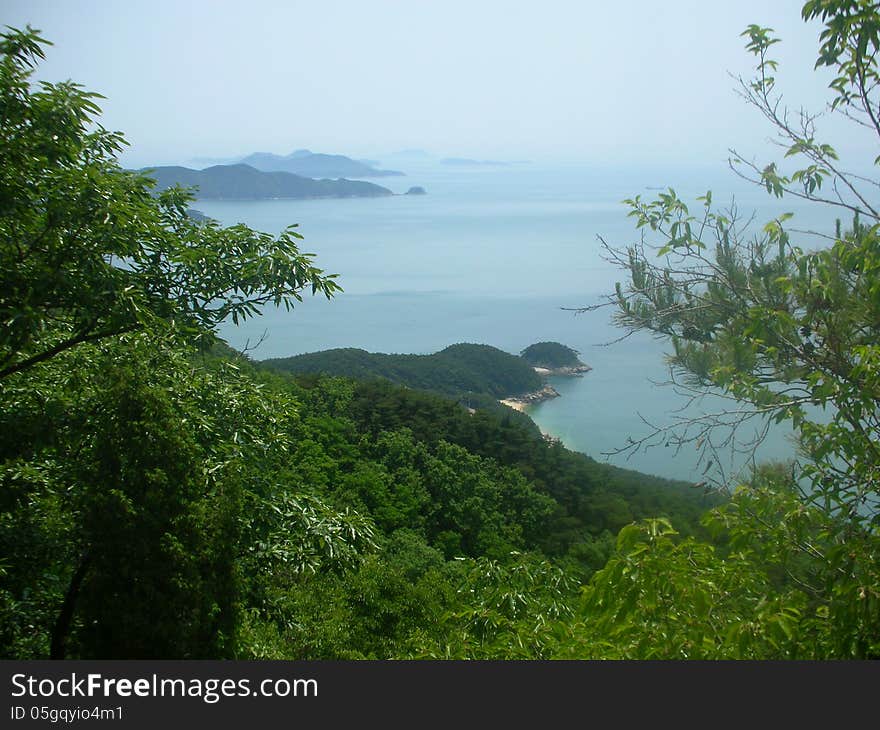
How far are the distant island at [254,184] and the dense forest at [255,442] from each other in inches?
245

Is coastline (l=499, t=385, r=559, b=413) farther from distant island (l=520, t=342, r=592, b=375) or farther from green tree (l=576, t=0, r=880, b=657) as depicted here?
green tree (l=576, t=0, r=880, b=657)

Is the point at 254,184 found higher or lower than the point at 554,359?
higher

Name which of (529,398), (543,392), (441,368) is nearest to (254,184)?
(441,368)

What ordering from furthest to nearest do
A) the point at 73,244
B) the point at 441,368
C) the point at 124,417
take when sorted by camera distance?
the point at 441,368
the point at 73,244
the point at 124,417

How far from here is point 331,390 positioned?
10.8 metres

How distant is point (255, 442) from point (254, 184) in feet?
32.8

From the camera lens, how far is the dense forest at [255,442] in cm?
229

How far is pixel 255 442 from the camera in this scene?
10.6ft

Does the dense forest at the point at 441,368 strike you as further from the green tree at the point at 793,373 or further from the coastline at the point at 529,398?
the green tree at the point at 793,373

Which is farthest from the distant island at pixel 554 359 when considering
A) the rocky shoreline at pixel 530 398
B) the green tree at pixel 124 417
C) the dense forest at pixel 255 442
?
the green tree at pixel 124 417

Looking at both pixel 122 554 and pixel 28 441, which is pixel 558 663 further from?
pixel 28 441

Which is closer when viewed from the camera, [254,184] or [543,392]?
[543,392]

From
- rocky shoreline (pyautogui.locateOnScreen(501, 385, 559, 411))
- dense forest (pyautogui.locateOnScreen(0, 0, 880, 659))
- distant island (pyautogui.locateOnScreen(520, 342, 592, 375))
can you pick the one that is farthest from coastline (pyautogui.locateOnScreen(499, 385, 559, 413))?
dense forest (pyautogui.locateOnScreen(0, 0, 880, 659))

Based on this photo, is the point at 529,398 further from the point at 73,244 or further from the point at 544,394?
the point at 73,244
